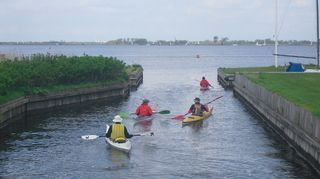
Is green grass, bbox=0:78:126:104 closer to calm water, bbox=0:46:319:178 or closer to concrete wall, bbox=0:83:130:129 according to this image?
concrete wall, bbox=0:83:130:129

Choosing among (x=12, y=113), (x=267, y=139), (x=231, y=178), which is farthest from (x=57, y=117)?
(x=231, y=178)

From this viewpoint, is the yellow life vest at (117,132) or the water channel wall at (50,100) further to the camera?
the water channel wall at (50,100)

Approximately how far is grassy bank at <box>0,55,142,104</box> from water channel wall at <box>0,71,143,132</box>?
616 millimetres

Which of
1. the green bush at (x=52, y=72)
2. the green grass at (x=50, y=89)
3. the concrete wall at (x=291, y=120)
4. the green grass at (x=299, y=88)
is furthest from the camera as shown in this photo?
the green bush at (x=52, y=72)

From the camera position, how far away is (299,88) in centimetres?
5750

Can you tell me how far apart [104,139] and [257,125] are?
1556 cm

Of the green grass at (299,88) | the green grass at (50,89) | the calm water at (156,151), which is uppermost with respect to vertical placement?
the green grass at (299,88)

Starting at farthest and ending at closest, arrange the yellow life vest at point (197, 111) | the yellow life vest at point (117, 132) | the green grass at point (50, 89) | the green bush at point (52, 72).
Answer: the green bush at point (52, 72), the green grass at point (50, 89), the yellow life vest at point (197, 111), the yellow life vest at point (117, 132)

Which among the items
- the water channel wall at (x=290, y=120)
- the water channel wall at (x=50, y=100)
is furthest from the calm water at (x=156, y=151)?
the water channel wall at (x=50, y=100)

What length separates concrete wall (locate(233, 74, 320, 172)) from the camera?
111 ft

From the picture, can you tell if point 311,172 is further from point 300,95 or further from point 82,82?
point 82,82

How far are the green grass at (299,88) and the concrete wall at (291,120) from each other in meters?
0.92

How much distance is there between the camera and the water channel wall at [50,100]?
170 feet

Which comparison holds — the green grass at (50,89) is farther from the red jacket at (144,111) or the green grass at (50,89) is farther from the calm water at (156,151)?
the red jacket at (144,111)
